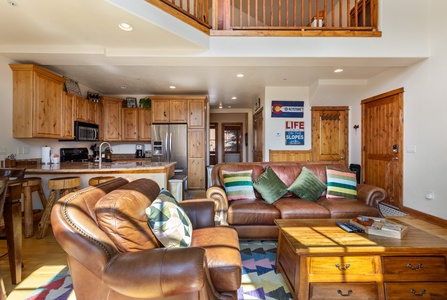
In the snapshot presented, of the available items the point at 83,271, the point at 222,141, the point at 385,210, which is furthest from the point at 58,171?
the point at 222,141

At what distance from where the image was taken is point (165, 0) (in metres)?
2.57

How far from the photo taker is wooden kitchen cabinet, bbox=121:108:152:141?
561 centimetres

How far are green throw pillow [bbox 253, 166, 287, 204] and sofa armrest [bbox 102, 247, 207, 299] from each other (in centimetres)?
178

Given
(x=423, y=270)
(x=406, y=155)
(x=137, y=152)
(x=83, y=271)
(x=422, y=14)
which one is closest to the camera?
(x=83, y=271)

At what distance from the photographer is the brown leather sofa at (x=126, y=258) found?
95 centimetres

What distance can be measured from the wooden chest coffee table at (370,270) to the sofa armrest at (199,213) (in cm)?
74

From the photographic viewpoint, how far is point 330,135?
17.6 feet

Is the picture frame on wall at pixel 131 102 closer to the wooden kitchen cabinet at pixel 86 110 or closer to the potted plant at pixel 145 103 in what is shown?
the potted plant at pixel 145 103

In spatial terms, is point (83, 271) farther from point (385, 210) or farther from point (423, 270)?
point (385, 210)

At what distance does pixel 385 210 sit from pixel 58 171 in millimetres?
5326

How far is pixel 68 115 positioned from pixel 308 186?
443cm

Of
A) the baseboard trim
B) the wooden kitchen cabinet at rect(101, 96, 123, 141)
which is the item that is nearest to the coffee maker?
the wooden kitchen cabinet at rect(101, 96, 123, 141)

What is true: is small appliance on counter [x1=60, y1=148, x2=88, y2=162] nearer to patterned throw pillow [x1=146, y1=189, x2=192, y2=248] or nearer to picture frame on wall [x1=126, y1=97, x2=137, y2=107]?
picture frame on wall [x1=126, y1=97, x2=137, y2=107]

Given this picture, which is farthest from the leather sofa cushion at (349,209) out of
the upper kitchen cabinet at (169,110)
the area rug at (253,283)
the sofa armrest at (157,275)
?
the upper kitchen cabinet at (169,110)
